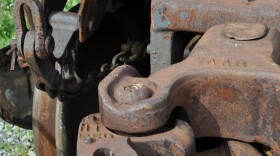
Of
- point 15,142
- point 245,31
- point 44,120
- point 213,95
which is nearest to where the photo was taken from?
point 213,95

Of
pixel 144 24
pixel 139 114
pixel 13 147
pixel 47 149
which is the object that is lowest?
pixel 13 147

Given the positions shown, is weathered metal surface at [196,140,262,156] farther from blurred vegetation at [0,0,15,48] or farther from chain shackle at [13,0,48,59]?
blurred vegetation at [0,0,15,48]

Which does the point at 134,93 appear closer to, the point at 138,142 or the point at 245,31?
the point at 138,142

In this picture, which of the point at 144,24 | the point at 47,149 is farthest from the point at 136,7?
the point at 47,149

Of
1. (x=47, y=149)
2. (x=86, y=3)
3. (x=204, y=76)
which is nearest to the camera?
(x=204, y=76)

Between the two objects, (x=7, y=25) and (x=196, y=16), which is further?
(x=7, y=25)

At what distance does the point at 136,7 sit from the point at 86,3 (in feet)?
2.15

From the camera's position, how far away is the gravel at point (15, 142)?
10.7 ft

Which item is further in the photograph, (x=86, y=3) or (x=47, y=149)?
(x=47, y=149)

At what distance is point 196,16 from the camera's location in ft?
4.93

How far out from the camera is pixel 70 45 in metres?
1.88

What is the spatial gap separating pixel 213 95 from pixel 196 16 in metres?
0.35

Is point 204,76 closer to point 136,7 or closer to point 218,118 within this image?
point 218,118

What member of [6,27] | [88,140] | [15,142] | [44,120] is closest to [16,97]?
[44,120]
